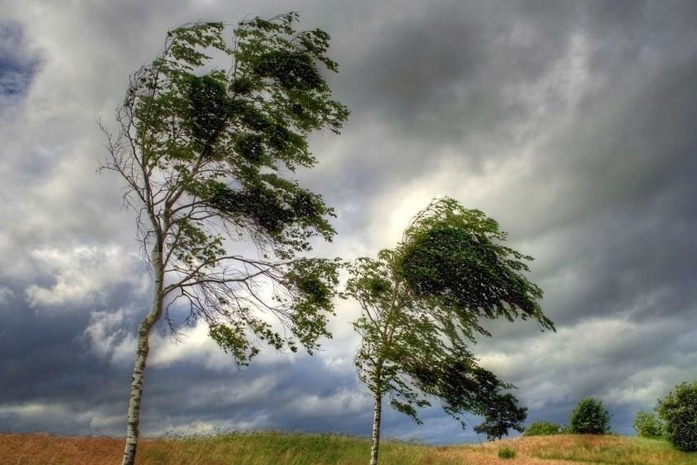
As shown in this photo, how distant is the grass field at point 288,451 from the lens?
16.3m

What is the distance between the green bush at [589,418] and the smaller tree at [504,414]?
83.0 ft

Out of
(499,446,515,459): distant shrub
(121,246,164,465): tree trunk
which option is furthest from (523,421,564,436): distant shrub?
(121,246,164,465): tree trunk

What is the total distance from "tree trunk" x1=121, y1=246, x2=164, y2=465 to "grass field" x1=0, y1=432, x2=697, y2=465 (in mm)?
3396

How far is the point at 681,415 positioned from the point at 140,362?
35.9m

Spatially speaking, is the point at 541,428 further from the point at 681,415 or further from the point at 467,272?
the point at 467,272

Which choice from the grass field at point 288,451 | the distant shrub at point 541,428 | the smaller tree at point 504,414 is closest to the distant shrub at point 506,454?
the grass field at point 288,451

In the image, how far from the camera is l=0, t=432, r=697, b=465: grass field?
1634cm

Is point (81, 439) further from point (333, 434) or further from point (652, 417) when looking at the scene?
point (652, 417)

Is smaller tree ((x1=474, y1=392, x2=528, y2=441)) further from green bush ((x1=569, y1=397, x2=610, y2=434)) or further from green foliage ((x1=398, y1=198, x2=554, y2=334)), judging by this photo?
green bush ((x1=569, y1=397, x2=610, y2=434))

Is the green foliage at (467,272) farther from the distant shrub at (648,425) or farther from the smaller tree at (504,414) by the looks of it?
the distant shrub at (648,425)

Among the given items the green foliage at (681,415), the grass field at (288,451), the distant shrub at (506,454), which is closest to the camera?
the grass field at (288,451)

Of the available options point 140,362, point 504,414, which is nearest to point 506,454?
point 504,414

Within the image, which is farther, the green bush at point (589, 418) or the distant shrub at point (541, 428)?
the distant shrub at point (541, 428)

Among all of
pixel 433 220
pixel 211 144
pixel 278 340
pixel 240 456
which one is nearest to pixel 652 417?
pixel 433 220
